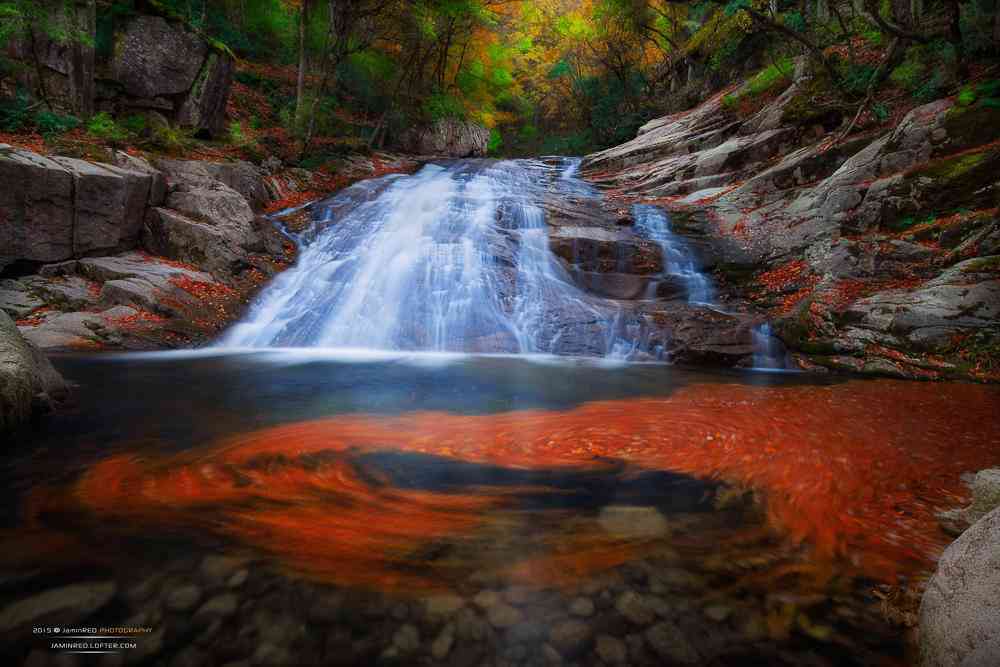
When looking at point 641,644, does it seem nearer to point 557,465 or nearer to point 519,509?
point 519,509

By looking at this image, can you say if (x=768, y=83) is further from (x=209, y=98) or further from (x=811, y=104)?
(x=209, y=98)

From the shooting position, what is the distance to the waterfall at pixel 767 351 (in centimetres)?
701

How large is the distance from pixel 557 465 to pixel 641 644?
1.53m

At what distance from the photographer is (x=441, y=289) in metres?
9.20

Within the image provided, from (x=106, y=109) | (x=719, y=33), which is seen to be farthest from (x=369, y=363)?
(x=719, y=33)

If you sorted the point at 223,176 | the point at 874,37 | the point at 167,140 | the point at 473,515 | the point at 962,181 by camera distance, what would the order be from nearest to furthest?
the point at 473,515 → the point at 962,181 → the point at 167,140 → the point at 223,176 → the point at 874,37

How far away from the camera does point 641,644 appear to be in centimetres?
142

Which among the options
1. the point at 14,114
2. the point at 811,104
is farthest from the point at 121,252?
the point at 811,104

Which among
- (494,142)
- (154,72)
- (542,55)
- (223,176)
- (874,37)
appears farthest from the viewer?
(494,142)

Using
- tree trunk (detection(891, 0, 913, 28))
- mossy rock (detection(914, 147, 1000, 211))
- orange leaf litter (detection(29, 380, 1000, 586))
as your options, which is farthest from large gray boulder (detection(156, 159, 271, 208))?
tree trunk (detection(891, 0, 913, 28))

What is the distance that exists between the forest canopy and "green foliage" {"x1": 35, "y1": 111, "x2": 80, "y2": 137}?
26mm

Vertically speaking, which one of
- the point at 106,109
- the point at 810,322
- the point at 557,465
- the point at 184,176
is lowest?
the point at 557,465

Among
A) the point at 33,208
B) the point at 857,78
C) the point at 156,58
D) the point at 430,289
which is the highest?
the point at 857,78

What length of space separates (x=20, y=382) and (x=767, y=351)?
29.1 feet
